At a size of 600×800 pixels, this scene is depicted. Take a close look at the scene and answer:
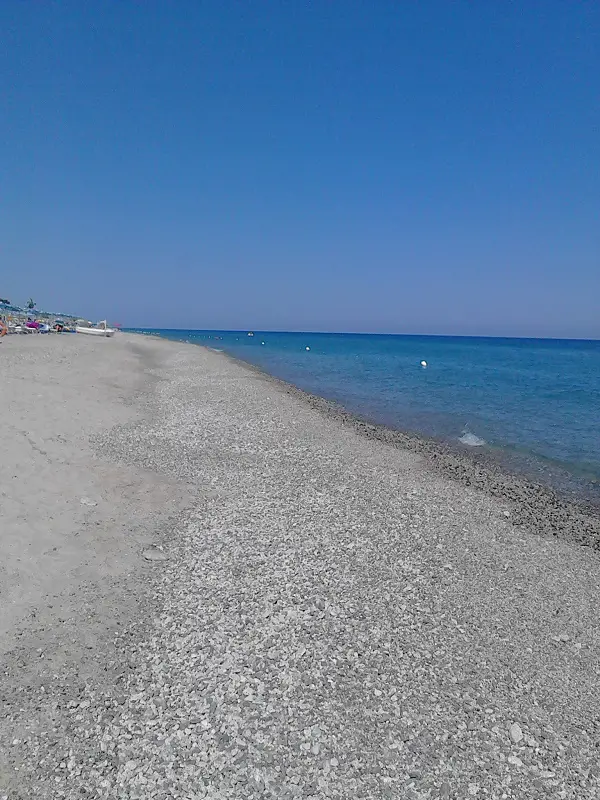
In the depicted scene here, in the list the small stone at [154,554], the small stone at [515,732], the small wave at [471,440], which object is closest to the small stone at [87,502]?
the small stone at [154,554]

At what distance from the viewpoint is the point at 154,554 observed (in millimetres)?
7633

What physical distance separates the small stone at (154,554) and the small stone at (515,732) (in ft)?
16.9

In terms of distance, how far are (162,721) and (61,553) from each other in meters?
3.56

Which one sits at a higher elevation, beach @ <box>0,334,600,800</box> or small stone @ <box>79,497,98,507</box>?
small stone @ <box>79,497,98,507</box>

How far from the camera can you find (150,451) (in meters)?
13.1

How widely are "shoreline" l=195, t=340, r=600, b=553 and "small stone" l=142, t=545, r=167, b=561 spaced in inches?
294

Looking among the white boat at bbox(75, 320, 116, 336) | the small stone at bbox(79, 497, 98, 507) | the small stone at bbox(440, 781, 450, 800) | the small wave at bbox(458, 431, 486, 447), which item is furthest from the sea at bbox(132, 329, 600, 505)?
the white boat at bbox(75, 320, 116, 336)

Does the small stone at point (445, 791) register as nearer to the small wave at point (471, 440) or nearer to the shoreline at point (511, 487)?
the shoreline at point (511, 487)

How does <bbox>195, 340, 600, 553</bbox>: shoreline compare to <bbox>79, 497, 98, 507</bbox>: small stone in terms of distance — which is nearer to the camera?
<bbox>79, 497, 98, 507</bbox>: small stone

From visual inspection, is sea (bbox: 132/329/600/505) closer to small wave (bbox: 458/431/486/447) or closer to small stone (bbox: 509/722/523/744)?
small wave (bbox: 458/431/486/447)

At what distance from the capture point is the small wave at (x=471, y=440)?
18.1m

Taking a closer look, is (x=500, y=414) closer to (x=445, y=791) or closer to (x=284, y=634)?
(x=284, y=634)

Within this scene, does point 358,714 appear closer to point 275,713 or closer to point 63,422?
point 275,713

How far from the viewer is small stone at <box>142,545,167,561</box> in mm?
7523
